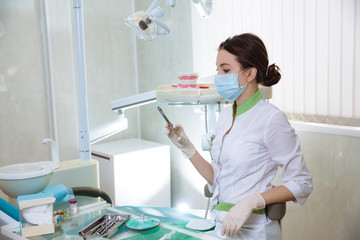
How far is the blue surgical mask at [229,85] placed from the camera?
1.58m

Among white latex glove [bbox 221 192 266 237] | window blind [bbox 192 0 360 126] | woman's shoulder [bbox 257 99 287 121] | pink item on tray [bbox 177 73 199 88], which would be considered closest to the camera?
white latex glove [bbox 221 192 266 237]

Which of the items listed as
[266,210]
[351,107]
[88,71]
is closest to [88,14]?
[88,71]

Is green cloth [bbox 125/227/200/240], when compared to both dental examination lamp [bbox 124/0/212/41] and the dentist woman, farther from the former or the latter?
dental examination lamp [bbox 124/0/212/41]

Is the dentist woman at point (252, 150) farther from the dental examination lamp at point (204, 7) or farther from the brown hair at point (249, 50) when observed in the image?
the dental examination lamp at point (204, 7)

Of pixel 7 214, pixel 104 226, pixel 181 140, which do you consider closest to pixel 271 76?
pixel 181 140

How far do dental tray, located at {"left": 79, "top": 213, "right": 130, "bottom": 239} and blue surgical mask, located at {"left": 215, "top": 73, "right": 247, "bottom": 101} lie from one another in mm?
601

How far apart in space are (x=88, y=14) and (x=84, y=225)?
2420 mm

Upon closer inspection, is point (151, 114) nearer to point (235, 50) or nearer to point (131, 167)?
point (131, 167)

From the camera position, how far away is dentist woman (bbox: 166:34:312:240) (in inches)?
57.7

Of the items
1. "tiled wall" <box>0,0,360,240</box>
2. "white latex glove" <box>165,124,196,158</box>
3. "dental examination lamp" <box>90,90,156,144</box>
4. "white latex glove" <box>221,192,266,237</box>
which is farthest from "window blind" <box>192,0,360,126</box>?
"white latex glove" <box>221,192,266,237</box>

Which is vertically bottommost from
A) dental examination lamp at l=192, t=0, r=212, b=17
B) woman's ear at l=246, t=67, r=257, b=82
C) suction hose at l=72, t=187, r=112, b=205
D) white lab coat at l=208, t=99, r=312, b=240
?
suction hose at l=72, t=187, r=112, b=205

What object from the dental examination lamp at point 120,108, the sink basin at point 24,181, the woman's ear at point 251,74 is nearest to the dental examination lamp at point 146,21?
the dental examination lamp at point 120,108

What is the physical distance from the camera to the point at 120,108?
2.15m

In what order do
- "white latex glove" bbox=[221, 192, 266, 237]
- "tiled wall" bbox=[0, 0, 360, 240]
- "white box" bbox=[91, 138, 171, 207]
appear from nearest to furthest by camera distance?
1. "white latex glove" bbox=[221, 192, 266, 237]
2. "tiled wall" bbox=[0, 0, 360, 240]
3. "white box" bbox=[91, 138, 171, 207]
